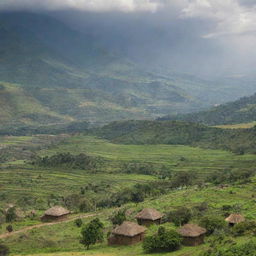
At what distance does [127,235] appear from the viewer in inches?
2628

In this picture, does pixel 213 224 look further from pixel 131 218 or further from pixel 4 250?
pixel 4 250

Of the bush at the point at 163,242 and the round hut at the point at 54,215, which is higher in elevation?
the bush at the point at 163,242

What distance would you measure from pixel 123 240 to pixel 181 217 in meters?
11.1

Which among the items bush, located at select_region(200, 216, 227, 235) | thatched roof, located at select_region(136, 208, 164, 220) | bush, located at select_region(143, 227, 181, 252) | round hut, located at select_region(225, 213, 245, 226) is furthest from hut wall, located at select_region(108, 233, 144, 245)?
round hut, located at select_region(225, 213, 245, 226)

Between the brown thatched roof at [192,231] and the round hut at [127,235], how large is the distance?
7643 millimetres

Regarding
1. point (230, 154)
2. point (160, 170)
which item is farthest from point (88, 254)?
point (230, 154)

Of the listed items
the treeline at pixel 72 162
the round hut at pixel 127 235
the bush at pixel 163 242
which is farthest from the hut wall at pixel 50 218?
the treeline at pixel 72 162

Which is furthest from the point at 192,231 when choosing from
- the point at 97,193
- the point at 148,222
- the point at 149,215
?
the point at 97,193

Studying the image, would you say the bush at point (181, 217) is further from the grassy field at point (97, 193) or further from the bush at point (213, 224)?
the bush at point (213, 224)

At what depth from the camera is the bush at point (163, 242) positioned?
5909 cm

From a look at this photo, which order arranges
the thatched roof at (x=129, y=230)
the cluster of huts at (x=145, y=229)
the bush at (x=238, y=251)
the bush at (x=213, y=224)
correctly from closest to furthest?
the bush at (x=238, y=251) → the cluster of huts at (x=145, y=229) → the bush at (x=213, y=224) → the thatched roof at (x=129, y=230)

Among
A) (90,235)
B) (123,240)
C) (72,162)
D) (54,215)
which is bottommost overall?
(54,215)

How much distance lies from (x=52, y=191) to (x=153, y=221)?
249 ft

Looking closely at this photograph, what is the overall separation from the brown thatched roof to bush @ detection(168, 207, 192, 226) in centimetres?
937
